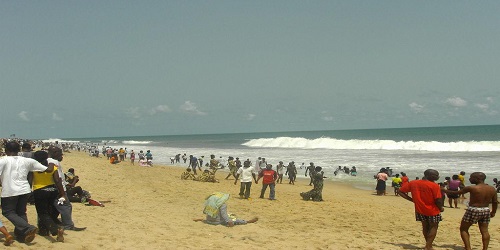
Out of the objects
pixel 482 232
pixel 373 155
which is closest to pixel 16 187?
pixel 482 232

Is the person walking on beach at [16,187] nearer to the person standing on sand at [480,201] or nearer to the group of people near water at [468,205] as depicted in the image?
the group of people near water at [468,205]

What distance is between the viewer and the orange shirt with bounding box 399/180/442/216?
24.5ft

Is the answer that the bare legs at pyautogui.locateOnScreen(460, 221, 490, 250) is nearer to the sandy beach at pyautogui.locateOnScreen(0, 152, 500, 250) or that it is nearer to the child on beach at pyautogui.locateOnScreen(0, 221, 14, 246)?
the sandy beach at pyautogui.locateOnScreen(0, 152, 500, 250)

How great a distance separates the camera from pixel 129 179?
20.1m

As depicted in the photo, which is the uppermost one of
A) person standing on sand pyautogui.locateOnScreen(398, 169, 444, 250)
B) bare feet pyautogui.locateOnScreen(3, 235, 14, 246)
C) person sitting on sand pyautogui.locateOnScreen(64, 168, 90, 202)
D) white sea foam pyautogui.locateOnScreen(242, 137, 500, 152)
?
white sea foam pyautogui.locateOnScreen(242, 137, 500, 152)

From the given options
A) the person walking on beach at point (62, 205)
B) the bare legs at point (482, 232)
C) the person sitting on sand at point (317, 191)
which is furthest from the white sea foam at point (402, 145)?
the person walking on beach at point (62, 205)

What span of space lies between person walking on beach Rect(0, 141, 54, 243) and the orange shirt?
6.39 metres

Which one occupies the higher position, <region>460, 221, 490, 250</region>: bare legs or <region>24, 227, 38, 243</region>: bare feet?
<region>460, 221, 490, 250</region>: bare legs

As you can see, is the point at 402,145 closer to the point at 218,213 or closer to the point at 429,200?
the point at 218,213

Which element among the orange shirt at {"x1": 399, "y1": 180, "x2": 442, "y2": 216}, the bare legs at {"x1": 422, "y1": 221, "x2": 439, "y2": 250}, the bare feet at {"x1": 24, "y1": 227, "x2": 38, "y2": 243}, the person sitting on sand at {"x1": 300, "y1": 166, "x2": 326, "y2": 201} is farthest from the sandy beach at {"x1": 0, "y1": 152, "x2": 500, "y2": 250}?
the orange shirt at {"x1": 399, "y1": 180, "x2": 442, "y2": 216}

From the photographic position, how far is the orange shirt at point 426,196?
7.48m

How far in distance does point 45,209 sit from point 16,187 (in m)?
0.88

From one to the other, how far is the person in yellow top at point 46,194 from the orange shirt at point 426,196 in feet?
20.2

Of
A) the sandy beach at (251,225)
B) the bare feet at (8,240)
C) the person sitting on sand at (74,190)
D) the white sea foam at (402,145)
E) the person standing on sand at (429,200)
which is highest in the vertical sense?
the white sea foam at (402,145)
